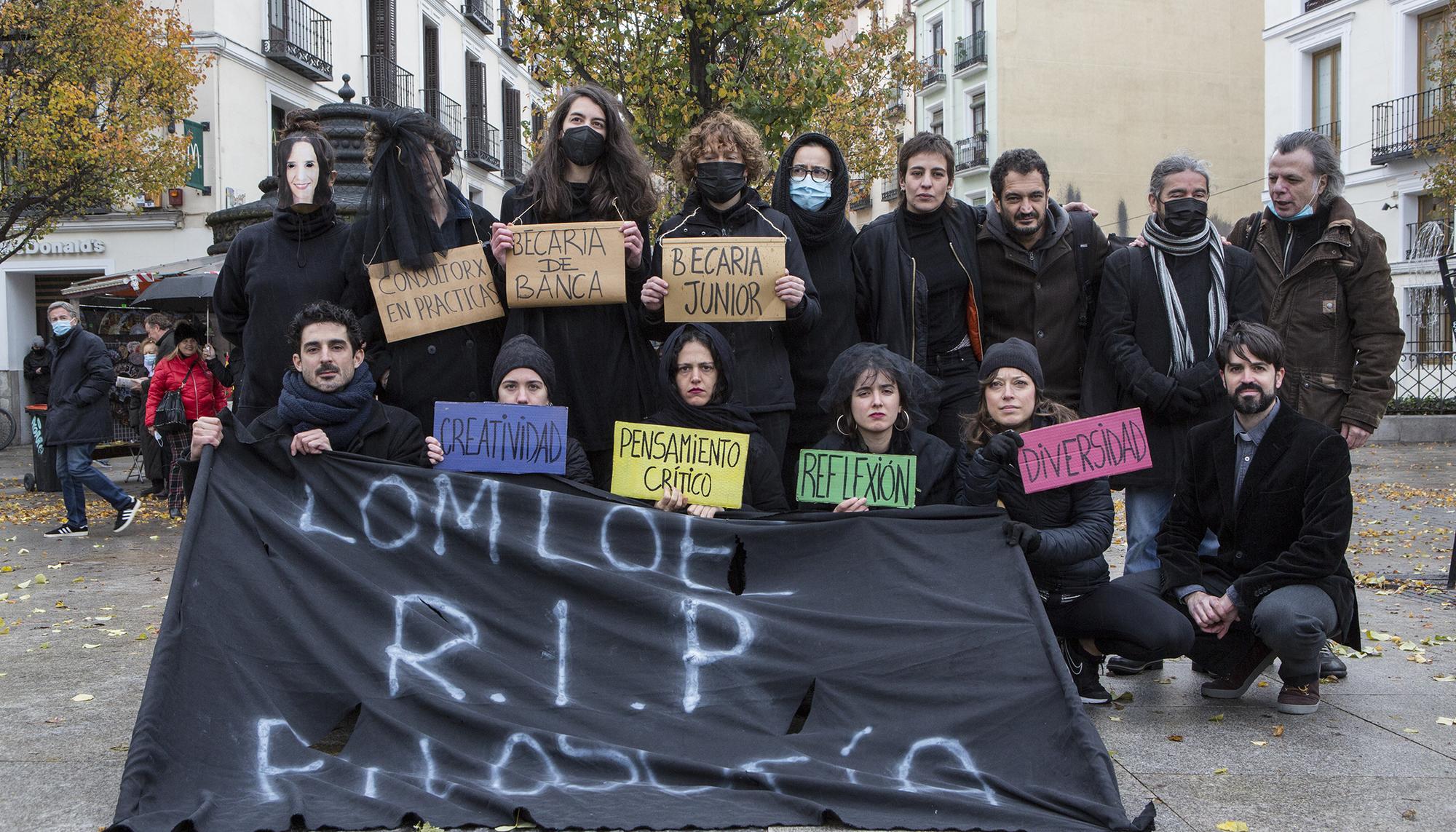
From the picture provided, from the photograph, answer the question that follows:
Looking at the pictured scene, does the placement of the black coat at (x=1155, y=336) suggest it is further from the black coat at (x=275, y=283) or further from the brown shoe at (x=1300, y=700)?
the black coat at (x=275, y=283)

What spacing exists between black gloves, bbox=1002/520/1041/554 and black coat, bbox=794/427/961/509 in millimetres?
380

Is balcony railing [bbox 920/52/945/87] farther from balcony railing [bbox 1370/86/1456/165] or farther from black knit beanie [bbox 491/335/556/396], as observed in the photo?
black knit beanie [bbox 491/335/556/396]

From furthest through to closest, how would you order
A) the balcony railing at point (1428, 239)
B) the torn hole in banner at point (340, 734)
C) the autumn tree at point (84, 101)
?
the balcony railing at point (1428, 239) < the autumn tree at point (84, 101) < the torn hole in banner at point (340, 734)

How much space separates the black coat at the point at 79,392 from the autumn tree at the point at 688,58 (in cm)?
522

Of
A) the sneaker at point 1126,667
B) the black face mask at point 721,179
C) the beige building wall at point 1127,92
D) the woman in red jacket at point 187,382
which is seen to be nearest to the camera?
the black face mask at point 721,179

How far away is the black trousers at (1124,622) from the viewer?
4.19m

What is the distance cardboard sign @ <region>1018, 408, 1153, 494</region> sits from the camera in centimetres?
416

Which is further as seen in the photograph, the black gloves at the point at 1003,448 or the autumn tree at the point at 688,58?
the autumn tree at the point at 688,58

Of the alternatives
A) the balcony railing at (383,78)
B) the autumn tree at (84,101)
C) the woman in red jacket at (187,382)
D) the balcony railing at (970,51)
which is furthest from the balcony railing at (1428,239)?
the balcony railing at (383,78)

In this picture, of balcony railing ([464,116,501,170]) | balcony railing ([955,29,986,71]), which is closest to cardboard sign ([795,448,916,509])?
balcony railing ([464,116,501,170])

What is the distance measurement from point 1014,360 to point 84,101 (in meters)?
14.4

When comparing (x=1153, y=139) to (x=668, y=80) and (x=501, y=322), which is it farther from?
(x=501, y=322)

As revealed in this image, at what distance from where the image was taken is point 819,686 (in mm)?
3652

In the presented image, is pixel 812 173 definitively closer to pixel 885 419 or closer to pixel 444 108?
pixel 885 419
